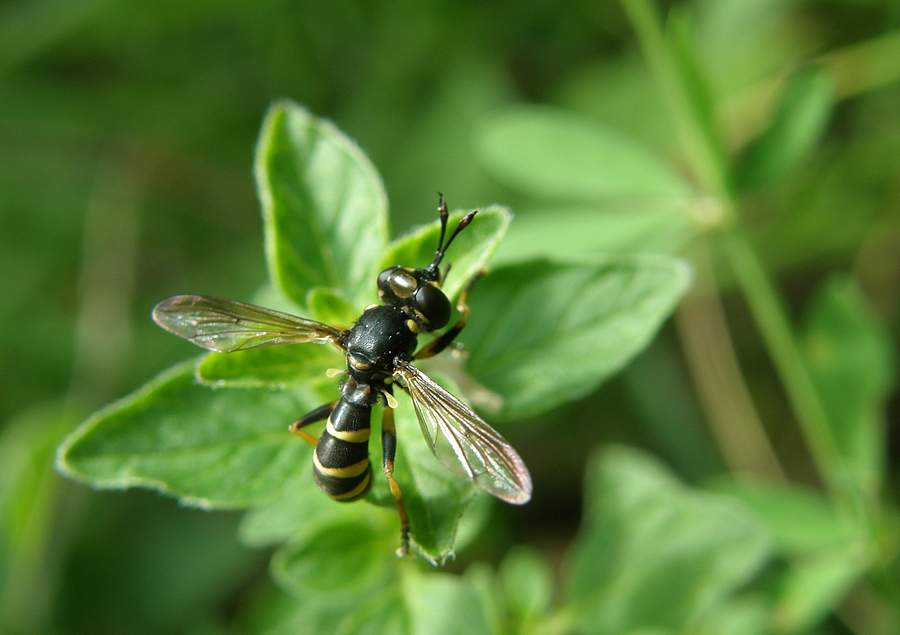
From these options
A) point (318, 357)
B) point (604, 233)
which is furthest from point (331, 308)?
point (604, 233)

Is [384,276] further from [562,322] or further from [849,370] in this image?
[849,370]

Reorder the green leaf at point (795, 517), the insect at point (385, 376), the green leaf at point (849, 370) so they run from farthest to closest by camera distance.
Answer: the green leaf at point (849, 370) → the green leaf at point (795, 517) → the insect at point (385, 376)

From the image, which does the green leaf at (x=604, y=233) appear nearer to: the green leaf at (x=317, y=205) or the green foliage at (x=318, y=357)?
the green foliage at (x=318, y=357)

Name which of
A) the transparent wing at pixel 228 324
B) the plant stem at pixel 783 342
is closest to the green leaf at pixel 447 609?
→ the transparent wing at pixel 228 324

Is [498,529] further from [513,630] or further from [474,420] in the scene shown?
[474,420]

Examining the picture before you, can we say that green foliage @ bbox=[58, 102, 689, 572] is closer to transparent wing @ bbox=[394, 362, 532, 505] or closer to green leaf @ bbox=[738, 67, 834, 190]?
transparent wing @ bbox=[394, 362, 532, 505]

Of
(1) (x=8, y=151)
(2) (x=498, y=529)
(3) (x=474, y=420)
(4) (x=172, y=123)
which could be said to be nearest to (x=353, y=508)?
(3) (x=474, y=420)
